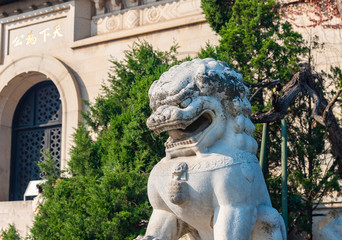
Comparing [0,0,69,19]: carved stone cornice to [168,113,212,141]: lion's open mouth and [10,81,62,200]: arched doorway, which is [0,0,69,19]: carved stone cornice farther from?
[168,113,212,141]: lion's open mouth

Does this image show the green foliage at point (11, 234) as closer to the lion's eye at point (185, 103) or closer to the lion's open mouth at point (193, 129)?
the lion's open mouth at point (193, 129)

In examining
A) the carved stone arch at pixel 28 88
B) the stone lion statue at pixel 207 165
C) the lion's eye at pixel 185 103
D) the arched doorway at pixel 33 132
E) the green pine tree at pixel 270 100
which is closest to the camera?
the stone lion statue at pixel 207 165

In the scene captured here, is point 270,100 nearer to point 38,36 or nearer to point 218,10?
point 218,10

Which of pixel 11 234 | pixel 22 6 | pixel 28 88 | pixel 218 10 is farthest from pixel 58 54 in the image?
pixel 218 10

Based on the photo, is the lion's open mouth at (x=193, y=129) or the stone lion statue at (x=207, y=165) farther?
the lion's open mouth at (x=193, y=129)

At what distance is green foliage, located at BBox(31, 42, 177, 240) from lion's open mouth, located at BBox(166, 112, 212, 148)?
3544 millimetres

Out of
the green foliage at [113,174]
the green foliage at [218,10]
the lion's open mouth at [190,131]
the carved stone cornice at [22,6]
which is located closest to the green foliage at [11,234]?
the green foliage at [113,174]

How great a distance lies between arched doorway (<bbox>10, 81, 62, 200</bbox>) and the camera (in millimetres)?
13250

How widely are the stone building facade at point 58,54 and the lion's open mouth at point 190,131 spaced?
7156 millimetres

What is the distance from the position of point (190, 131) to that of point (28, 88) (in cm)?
1101

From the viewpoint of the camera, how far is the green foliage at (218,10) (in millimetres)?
8930

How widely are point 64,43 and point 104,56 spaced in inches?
47.6

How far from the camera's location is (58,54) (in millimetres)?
12852

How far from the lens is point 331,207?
349 inches
